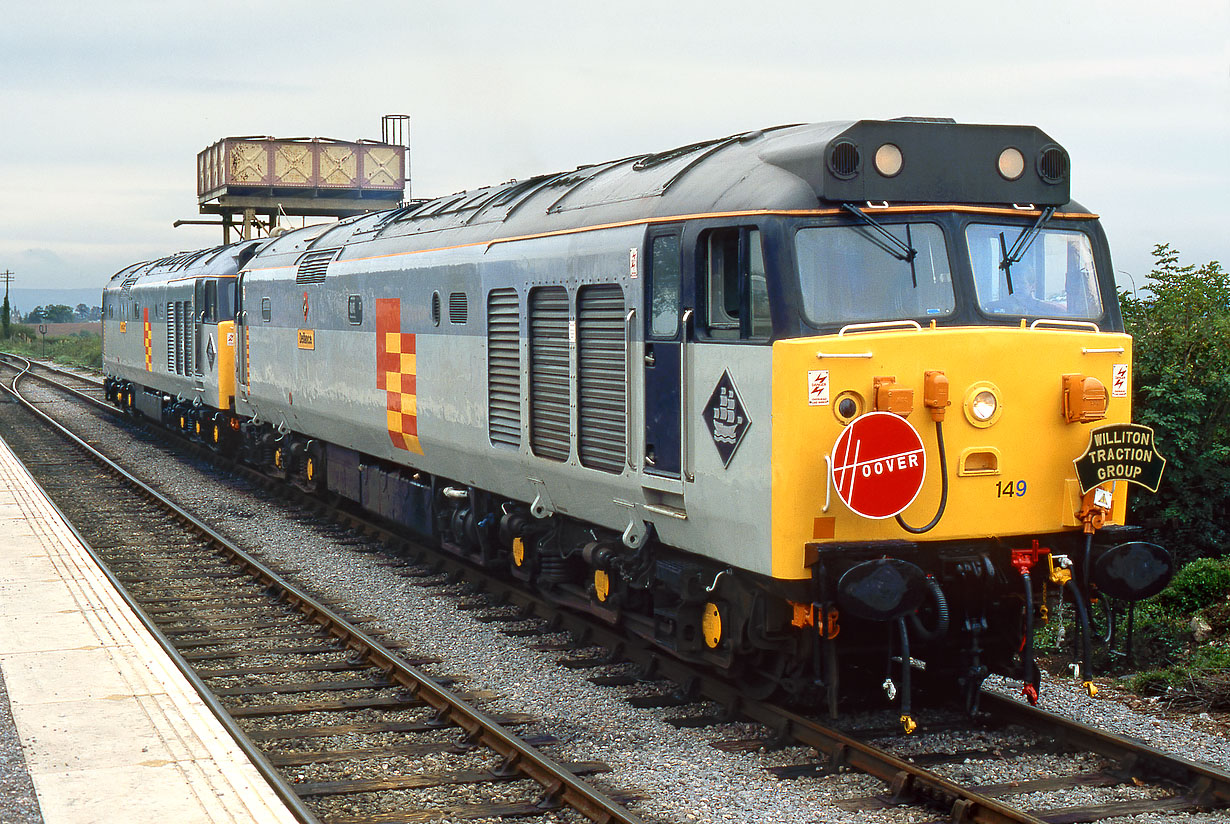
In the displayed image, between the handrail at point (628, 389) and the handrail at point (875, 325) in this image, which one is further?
the handrail at point (628, 389)

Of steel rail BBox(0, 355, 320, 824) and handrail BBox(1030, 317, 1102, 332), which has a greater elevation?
A: handrail BBox(1030, 317, 1102, 332)

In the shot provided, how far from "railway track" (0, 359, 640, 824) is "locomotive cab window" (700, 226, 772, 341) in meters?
2.56

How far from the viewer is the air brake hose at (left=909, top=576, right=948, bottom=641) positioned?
24.3 feet

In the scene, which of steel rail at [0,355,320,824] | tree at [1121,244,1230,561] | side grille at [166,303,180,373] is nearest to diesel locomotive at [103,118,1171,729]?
steel rail at [0,355,320,824]

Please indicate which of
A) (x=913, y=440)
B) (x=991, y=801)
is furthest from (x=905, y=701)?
(x=913, y=440)

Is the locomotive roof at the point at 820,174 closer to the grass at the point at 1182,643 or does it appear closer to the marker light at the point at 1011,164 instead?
the marker light at the point at 1011,164

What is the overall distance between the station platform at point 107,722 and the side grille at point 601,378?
117 inches

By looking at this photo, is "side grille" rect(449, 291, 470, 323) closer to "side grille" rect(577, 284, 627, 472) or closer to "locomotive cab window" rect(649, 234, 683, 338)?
"side grille" rect(577, 284, 627, 472)

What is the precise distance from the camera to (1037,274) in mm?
7852

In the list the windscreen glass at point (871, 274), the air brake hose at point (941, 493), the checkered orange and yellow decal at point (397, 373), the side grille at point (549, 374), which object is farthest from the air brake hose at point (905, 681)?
the checkered orange and yellow decal at point (397, 373)

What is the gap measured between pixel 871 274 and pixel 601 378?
229 centimetres

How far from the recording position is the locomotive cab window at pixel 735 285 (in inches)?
294

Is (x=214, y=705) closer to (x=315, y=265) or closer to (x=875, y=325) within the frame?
(x=875, y=325)

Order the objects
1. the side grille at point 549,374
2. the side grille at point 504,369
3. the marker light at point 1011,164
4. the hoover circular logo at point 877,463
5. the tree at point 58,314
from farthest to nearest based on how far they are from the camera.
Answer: the tree at point 58,314, the side grille at point 504,369, the side grille at point 549,374, the marker light at point 1011,164, the hoover circular logo at point 877,463
